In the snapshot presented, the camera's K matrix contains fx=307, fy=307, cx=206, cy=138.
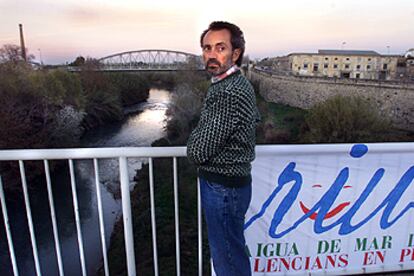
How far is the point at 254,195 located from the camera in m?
2.04

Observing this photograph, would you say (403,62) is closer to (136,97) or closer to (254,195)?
(136,97)

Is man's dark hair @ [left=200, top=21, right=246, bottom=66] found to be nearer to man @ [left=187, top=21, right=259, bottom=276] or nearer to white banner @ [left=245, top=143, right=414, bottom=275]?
man @ [left=187, top=21, right=259, bottom=276]

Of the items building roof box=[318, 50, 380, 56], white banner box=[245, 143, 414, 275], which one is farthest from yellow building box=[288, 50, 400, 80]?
white banner box=[245, 143, 414, 275]

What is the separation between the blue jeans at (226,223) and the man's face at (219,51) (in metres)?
0.51

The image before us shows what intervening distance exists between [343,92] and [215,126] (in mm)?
28151

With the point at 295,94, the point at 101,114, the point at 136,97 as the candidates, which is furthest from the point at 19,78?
the point at 295,94

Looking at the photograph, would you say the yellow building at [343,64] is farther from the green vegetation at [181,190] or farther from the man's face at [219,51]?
the man's face at [219,51]

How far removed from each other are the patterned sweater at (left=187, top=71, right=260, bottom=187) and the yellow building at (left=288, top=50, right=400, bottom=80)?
155 feet

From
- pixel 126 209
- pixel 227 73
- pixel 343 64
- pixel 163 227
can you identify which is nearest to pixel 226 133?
pixel 227 73

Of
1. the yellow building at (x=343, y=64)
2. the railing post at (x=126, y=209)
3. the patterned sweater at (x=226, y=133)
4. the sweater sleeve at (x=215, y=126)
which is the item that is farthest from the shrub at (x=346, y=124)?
the yellow building at (x=343, y=64)

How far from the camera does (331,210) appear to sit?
6.91ft

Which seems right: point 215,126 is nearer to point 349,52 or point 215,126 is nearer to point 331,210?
point 331,210

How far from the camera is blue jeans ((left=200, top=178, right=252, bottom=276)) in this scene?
4.54 feet

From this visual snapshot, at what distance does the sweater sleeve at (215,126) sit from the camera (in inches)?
48.3
